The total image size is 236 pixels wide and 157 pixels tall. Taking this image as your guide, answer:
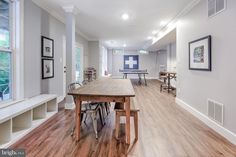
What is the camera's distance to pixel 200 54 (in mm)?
3773

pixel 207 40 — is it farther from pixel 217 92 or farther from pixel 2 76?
pixel 2 76

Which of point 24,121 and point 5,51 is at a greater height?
point 5,51

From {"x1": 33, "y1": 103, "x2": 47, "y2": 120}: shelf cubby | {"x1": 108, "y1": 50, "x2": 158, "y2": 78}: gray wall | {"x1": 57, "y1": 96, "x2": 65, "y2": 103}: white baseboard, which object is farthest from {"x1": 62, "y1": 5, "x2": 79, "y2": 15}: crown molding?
{"x1": 108, "y1": 50, "x2": 158, "y2": 78}: gray wall

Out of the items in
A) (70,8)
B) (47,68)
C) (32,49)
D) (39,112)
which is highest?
(70,8)

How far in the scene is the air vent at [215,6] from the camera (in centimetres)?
295

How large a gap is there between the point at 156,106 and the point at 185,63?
4.55 ft

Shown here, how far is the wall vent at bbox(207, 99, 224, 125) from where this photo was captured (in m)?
2.99

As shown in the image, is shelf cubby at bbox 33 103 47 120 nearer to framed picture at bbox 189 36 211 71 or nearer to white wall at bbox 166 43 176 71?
framed picture at bbox 189 36 211 71

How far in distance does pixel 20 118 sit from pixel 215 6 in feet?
12.6

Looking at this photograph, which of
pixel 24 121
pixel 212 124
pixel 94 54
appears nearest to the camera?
pixel 24 121

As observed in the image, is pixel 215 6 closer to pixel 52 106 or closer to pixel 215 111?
pixel 215 111

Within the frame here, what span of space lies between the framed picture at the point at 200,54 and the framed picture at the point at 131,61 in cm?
1164

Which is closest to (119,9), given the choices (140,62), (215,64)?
(215,64)

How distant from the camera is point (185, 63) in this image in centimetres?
479
